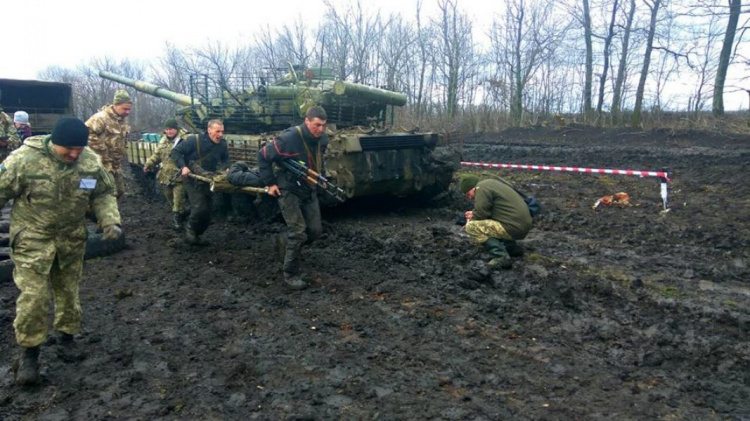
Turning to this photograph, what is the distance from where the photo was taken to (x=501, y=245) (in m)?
6.53

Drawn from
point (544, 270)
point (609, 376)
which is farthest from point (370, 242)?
point (609, 376)

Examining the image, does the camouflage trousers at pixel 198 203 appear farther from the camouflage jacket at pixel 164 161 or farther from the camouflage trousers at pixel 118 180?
the camouflage trousers at pixel 118 180

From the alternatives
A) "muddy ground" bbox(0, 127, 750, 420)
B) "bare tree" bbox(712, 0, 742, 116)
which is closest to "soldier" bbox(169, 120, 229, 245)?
"muddy ground" bbox(0, 127, 750, 420)

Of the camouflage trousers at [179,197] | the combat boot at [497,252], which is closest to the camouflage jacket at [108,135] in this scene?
the camouflage trousers at [179,197]

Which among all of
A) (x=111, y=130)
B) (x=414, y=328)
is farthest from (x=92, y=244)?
(x=414, y=328)

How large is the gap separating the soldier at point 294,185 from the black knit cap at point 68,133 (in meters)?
2.11

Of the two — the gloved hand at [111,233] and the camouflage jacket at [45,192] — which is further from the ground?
the camouflage jacket at [45,192]

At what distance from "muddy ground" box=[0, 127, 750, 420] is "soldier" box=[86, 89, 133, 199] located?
1.18 meters

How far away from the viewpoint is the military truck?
1486 cm

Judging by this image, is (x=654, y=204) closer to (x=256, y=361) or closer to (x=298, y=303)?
(x=298, y=303)

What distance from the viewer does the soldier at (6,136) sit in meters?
9.17

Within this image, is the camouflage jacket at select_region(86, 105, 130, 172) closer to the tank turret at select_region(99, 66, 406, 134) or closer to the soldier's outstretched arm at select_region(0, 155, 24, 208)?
the tank turret at select_region(99, 66, 406, 134)

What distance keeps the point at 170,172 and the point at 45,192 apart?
491cm

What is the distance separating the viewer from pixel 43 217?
3965mm
